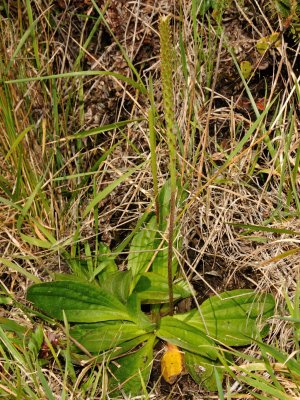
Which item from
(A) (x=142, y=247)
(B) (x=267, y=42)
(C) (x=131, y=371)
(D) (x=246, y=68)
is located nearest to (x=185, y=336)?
(C) (x=131, y=371)

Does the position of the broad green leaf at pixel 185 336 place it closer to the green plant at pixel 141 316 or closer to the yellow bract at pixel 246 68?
the green plant at pixel 141 316

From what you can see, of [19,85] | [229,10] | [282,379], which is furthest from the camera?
[229,10]

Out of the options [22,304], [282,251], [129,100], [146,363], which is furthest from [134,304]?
[129,100]

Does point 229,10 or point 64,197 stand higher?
point 229,10

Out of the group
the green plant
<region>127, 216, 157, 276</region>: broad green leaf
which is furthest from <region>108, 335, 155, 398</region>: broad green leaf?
<region>127, 216, 157, 276</region>: broad green leaf

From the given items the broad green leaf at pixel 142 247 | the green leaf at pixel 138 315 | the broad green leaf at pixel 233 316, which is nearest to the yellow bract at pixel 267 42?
the broad green leaf at pixel 142 247

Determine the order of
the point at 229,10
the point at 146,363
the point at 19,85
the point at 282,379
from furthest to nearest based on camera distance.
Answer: the point at 229,10, the point at 19,85, the point at 146,363, the point at 282,379

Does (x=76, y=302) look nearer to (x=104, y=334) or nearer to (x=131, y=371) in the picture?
(x=104, y=334)

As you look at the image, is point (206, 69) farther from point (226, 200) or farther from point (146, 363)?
point (146, 363)
